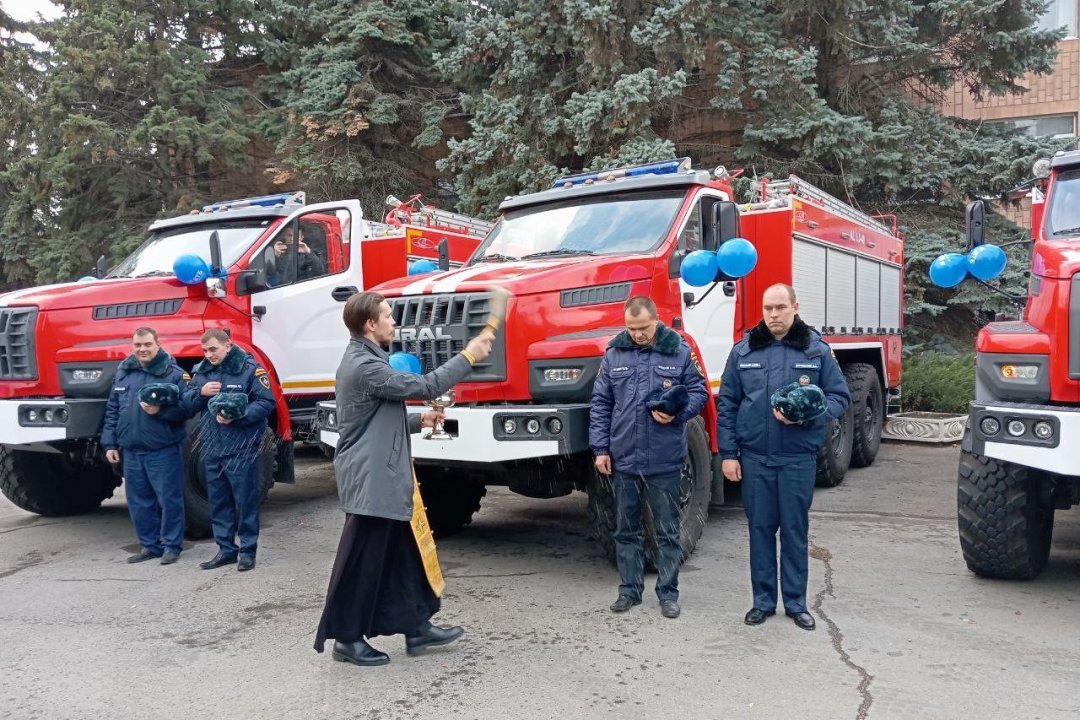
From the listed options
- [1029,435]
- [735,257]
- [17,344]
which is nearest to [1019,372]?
[1029,435]

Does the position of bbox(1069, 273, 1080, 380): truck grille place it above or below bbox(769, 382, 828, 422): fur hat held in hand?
above

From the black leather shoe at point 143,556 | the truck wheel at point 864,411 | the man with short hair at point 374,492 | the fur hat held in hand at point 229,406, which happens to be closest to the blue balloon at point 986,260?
the truck wheel at point 864,411

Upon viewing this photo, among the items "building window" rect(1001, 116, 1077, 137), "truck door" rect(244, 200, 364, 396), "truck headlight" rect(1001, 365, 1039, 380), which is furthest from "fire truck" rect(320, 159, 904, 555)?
"building window" rect(1001, 116, 1077, 137)

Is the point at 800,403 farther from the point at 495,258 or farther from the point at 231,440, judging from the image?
the point at 231,440

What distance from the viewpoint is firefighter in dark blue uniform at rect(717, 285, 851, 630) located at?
4602 mm

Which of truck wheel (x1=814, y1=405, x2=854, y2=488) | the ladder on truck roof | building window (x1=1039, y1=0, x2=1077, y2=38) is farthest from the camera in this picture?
building window (x1=1039, y1=0, x2=1077, y2=38)

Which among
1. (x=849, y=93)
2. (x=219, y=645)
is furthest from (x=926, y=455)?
(x=219, y=645)

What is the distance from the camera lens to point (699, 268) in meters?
5.73

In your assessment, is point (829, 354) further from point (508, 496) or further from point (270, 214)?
point (270, 214)

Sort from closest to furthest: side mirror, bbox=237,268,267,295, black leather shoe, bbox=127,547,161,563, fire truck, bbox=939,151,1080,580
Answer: fire truck, bbox=939,151,1080,580, black leather shoe, bbox=127,547,161,563, side mirror, bbox=237,268,267,295

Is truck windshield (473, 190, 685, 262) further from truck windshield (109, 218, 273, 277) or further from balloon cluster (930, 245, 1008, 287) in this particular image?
truck windshield (109, 218, 273, 277)

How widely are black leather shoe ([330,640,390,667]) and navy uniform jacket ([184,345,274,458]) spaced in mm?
2318

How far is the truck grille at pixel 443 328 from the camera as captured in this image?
543 cm

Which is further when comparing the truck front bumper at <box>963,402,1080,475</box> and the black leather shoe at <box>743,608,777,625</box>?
the black leather shoe at <box>743,608,777,625</box>
